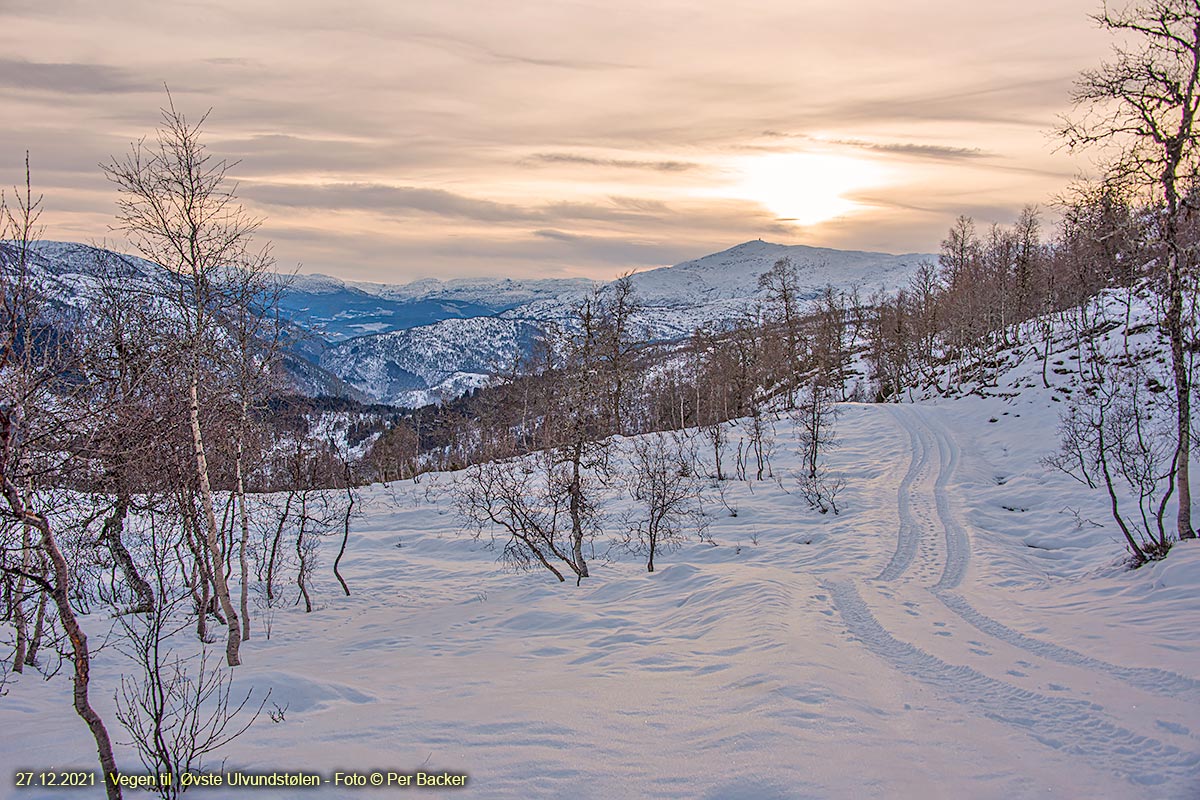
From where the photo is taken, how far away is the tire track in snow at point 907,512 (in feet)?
66.2

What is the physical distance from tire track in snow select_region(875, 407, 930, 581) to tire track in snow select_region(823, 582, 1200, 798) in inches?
341

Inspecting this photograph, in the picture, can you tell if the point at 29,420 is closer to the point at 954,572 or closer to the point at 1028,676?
the point at 1028,676

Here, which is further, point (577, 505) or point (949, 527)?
point (949, 527)

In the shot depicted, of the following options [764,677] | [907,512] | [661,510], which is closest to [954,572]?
[907,512]

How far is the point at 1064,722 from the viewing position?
845 cm

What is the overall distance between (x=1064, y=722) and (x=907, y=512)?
20625 millimetres

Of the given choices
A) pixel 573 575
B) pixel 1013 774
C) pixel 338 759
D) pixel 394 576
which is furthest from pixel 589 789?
pixel 394 576

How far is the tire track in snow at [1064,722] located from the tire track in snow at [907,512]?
8.67 meters

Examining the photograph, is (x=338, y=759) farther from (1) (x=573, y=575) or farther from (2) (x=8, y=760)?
(1) (x=573, y=575)

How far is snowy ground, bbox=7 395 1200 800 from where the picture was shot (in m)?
7.35

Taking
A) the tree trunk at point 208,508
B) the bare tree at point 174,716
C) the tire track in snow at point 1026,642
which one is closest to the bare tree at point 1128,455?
the tire track in snow at point 1026,642

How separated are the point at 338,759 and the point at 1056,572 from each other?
810 inches

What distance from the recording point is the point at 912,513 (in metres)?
27.5

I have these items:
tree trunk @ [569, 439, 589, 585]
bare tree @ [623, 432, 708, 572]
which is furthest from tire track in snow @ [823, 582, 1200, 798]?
tree trunk @ [569, 439, 589, 585]
